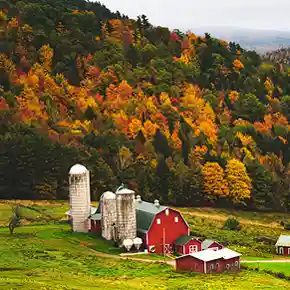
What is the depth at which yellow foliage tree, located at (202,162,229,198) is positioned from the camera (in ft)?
355

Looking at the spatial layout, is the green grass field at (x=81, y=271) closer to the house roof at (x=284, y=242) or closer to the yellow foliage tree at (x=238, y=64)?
the house roof at (x=284, y=242)

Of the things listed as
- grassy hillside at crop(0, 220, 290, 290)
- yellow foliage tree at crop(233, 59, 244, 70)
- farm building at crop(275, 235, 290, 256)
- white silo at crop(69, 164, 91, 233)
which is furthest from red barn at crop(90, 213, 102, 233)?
yellow foliage tree at crop(233, 59, 244, 70)

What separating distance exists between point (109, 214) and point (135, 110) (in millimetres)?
70260

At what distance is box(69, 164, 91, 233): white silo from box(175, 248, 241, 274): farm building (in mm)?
17084

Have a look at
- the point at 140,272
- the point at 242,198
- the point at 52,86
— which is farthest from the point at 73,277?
the point at 52,86

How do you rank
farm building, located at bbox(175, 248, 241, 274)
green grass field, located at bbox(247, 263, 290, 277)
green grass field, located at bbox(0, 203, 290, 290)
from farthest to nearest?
green grass field, located at bbox(247, 263, 290, 277)
farm building, located at bbox(175, 248, 241, 274)
green grass field, located at bbox(0, 203, 290, 290)

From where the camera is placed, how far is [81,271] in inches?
1999

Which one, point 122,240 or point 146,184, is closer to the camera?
point 122,240

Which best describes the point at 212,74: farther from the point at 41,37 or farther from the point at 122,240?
the point at 122,240

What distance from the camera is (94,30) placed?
6545 inches

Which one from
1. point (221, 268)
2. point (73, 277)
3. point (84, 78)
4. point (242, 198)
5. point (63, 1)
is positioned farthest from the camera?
point (63, 1)

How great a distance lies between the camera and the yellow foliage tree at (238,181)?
10838cm

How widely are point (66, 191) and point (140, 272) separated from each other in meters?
49.8

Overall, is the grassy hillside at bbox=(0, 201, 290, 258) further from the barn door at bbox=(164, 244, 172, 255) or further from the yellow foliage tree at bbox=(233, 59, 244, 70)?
the yellow foliage tree at bbox=(233, 59, 244, 70)
